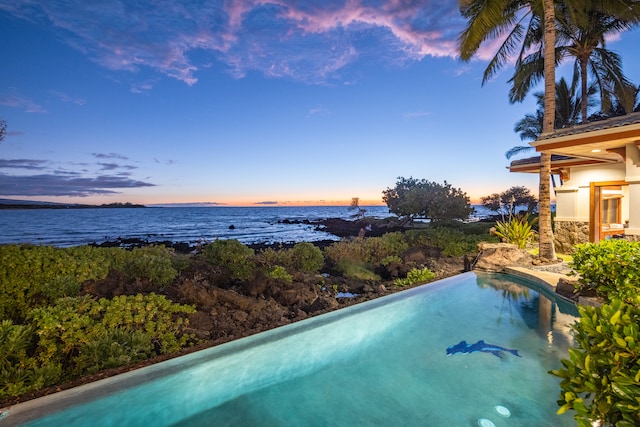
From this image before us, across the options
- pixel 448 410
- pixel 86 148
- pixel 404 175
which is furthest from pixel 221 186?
pixel 448 410

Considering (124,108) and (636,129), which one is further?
(124,108)

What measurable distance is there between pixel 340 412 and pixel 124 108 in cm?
1551

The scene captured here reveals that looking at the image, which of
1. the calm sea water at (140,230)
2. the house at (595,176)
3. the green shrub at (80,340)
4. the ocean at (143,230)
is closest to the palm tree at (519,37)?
the house at (595,176)

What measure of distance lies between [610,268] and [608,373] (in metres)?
4.02

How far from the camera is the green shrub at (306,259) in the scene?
9.17 metres

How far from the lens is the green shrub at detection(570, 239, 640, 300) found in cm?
423

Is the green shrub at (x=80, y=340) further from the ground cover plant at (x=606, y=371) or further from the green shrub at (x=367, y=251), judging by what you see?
the green shrub at (x=367, y=251)

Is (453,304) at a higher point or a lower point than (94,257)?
lower

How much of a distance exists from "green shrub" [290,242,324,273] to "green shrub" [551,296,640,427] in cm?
752

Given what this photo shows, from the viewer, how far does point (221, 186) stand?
102 feet

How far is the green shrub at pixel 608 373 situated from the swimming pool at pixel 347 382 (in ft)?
5.86

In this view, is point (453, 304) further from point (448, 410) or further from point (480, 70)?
point (480, 70)

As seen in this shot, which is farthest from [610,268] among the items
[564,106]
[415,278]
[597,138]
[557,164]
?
[564,106]

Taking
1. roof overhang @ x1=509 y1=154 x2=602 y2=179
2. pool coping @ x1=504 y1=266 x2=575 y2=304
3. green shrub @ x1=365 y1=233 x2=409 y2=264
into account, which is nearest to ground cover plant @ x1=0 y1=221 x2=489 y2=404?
green shrub @ x1=365 y1=233 x2=409 y2=264
